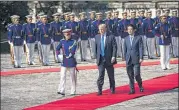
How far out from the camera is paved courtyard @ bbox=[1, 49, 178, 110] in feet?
44.8

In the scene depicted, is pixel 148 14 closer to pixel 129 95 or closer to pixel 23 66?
pixel 23 66

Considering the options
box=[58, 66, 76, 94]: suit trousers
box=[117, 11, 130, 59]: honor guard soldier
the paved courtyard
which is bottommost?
the paved courtyard

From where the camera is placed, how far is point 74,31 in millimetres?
23312

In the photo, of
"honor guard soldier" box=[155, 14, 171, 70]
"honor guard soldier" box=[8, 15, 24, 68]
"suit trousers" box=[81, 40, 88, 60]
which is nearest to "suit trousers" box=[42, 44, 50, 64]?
"honor guard soldier" box=[8, 15, 24, 68]

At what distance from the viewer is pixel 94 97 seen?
48.3 ft

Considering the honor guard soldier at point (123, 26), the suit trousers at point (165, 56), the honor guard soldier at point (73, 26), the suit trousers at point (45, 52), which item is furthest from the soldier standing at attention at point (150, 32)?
the suit trousers at point (45, 52)

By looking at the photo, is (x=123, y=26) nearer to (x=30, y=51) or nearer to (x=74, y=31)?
(x=74, y=31)

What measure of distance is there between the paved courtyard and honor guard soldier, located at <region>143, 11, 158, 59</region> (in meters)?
3.09

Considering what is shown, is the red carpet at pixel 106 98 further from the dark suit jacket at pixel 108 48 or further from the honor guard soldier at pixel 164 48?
the honor guard soldier at pixel 164 48

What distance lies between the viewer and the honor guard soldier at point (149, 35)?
24141 millimetres

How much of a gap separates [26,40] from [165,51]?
5.95 metres

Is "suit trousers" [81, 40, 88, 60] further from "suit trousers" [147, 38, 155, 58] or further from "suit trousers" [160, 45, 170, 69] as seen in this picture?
"suit trousers" [160, 45, 170, 69]

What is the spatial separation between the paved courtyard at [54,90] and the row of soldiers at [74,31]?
1134 millimetres

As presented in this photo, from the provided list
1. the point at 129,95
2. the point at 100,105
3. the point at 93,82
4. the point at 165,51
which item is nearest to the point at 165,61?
the point at 165,51
